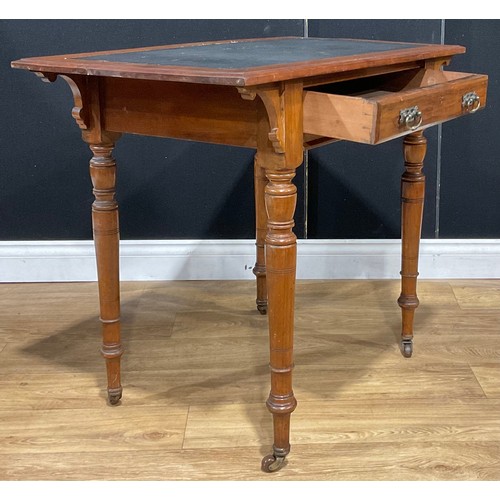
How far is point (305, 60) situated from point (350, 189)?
1117mm

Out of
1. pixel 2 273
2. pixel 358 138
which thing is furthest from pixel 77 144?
pixel 358 138

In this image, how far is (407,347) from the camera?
7.06 feet

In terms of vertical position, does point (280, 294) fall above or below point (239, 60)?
below

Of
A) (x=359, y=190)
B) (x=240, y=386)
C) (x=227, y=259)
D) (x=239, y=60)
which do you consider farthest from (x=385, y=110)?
(x=227, y=259)

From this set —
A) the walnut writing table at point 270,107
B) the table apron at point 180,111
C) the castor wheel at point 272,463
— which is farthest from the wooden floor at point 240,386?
the table apron at point 180,111

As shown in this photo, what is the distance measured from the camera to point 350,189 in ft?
8.70

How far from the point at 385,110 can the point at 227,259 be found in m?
1.33

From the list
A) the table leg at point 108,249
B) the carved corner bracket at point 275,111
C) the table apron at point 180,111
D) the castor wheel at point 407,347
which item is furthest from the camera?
the castor wheel at point 407,347

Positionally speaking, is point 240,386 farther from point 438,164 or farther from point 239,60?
point 438,164

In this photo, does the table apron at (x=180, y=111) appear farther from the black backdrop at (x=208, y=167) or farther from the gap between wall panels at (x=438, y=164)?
the gap between wall panels at (x=438, y=164)

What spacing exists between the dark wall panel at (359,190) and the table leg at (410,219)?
0.56m

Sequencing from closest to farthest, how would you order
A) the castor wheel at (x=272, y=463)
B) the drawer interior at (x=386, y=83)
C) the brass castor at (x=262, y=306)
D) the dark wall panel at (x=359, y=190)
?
the castor wheel at (x=272, y=463), the drawer interior at (x=386, y=83), the brass castor at (x=262, y=306), the dark wall panel at (x=359, y=190)

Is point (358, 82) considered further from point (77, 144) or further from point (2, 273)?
point (2, 273)

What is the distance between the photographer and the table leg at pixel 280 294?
151 centimetres
